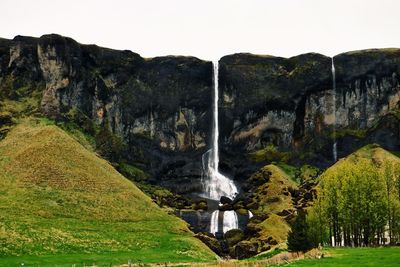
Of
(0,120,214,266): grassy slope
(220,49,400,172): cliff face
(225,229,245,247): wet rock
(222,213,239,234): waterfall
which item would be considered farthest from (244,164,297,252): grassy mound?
(220,49,400,172): cliff face

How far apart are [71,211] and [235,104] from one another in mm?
82801

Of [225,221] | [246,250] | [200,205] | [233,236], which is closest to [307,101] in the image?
[200,205]

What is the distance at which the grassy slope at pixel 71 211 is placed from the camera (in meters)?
78.6

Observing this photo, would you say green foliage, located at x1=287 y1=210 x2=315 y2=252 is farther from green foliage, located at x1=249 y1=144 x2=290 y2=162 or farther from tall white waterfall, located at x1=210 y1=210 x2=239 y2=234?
green foliage, located at x1=249 y1=144 x2=290 y2=162

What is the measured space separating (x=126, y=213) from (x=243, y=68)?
267 feet

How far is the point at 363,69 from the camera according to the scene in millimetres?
167750

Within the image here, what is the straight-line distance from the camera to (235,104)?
17200 cm

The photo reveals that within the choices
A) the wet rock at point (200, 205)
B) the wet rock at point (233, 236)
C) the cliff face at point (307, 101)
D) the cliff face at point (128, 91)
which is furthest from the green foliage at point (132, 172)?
the wet rock at point (233, 236)

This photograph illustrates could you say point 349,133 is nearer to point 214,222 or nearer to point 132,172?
point 214,222

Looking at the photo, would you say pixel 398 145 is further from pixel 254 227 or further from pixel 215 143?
pixel 254 227

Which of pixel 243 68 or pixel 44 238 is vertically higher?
pixel 243 68

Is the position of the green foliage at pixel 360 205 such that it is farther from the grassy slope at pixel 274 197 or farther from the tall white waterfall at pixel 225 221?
the tall white waterfall at pixel 225 221

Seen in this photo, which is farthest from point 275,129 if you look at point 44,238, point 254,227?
point 44,238

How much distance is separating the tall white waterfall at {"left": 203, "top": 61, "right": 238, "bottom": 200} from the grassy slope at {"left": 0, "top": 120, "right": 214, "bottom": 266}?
128 ft
